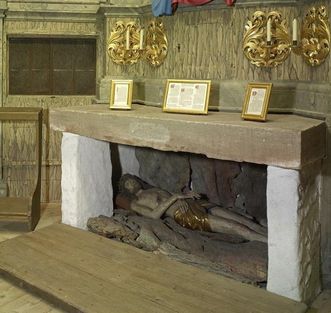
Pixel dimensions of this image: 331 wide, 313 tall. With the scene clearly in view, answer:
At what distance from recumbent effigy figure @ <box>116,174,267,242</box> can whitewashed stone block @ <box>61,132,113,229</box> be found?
0.35 m

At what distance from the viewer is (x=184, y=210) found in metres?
4.04

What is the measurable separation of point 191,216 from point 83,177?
1044 mm

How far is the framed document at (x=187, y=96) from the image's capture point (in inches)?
136

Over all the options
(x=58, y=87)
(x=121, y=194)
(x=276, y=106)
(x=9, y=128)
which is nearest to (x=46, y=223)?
(x=121, y=194)

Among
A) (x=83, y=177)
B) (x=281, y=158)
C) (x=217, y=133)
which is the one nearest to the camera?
(x=281, y=158)

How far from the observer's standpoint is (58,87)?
5.48 metres

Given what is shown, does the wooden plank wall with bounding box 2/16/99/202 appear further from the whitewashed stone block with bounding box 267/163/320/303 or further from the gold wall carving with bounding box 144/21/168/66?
the whitewashed stone block with bounding box 267/163/320/303

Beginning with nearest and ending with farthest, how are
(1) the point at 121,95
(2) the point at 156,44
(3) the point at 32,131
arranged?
(1) the point at 121,95 → (2) the point at 156,44 → (3) the point at 32,131

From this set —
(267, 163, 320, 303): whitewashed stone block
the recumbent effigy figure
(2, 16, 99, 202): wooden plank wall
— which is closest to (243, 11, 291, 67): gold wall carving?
(267, 163, 320, 303): whitewashed stone block

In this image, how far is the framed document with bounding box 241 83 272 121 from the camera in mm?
3068

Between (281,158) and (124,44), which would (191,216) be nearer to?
(281,158)

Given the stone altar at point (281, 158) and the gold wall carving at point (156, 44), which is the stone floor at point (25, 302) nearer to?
the stone altar at point (281, 158)

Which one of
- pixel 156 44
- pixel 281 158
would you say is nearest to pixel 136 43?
pixel 156 44

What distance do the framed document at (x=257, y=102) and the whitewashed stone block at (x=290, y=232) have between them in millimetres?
406
